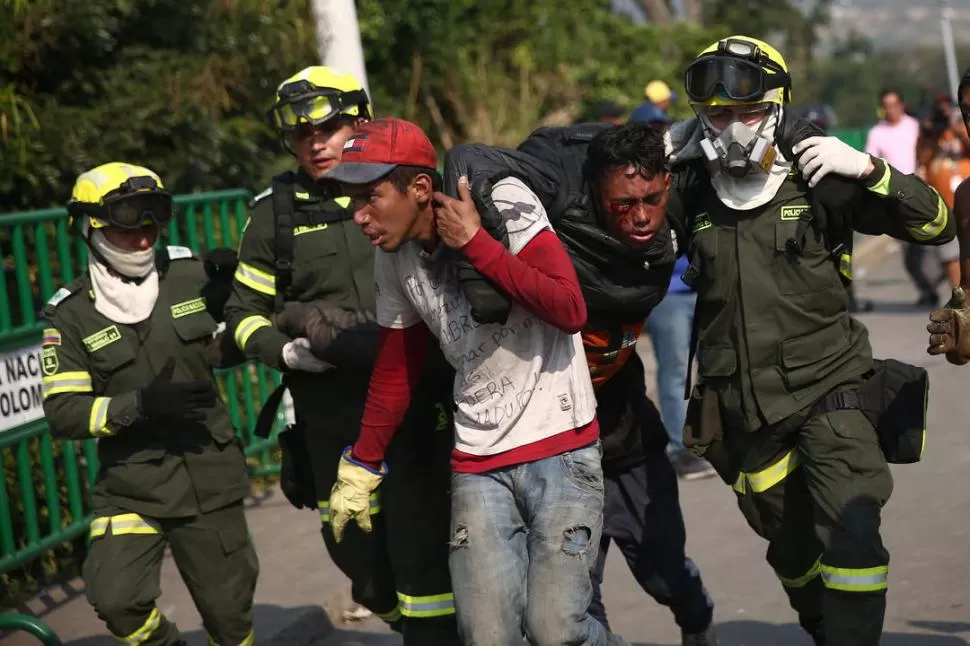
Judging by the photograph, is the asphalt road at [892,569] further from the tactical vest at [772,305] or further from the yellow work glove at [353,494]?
the yellow work glove at [353,494]

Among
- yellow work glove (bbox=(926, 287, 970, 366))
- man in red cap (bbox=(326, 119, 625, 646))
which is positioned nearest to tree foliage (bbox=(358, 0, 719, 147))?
man in red cap (bbox=(326, 119, 625, 646))

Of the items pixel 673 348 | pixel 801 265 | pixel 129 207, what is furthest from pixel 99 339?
pixel 673 348

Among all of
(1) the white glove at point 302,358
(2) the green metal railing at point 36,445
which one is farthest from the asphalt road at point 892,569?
(1) the white glove at point 302,358

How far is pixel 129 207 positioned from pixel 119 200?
0.15 ft

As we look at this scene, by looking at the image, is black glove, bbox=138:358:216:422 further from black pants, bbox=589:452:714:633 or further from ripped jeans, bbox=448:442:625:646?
black pants, bbox=589:452:714:633

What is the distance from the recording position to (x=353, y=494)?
14.9ft

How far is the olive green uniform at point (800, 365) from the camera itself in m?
4.55

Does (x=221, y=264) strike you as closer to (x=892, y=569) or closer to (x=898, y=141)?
(x=892, y=569)

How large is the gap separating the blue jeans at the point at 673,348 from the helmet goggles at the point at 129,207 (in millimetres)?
3617

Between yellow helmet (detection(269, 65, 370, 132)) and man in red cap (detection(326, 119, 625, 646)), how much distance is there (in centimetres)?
108

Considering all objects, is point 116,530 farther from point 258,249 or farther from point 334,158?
point 334,158

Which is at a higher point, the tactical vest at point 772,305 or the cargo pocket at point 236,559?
the tactical vest at point 772,305

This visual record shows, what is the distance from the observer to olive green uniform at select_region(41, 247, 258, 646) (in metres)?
5.22

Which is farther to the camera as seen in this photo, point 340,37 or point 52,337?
point 340,37
